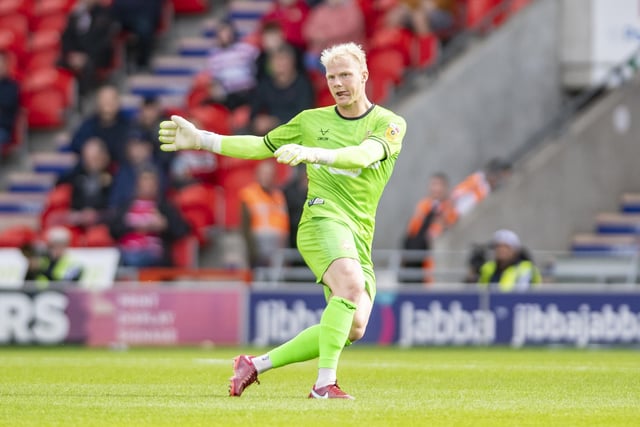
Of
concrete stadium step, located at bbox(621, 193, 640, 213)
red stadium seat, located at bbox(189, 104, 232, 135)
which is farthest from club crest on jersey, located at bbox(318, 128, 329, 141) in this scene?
concrete stadium step, located at bbox(621, 193, 640, 213)

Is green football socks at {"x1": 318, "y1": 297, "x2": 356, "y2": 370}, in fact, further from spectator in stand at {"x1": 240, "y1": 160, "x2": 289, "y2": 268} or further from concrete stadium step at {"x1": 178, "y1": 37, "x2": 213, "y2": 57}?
concrete stadium step at {"x1": 178, "y1": 37, "x2": 213, "y2": 57}

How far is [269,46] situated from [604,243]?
5.29 meters

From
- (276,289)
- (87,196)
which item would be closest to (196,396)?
(276,289)

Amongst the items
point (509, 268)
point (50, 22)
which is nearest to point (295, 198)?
point (509, 268)

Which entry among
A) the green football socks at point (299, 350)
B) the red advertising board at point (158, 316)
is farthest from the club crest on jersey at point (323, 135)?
the red advertising board at point (158, 316)

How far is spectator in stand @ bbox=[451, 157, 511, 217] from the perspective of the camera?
22156 millimetres

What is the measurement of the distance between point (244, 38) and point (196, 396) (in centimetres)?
1459

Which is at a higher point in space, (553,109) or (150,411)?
(553,109)

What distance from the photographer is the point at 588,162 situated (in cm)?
2358

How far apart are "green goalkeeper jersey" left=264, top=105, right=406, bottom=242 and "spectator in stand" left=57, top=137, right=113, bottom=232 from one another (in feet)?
37.3

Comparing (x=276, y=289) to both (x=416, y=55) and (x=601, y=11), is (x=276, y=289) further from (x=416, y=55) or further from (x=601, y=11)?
(x=601, y=11)

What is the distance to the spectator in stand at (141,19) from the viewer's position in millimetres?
25391

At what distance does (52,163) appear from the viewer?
25141mm

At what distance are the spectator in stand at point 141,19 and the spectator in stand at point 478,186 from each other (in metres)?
5.74
